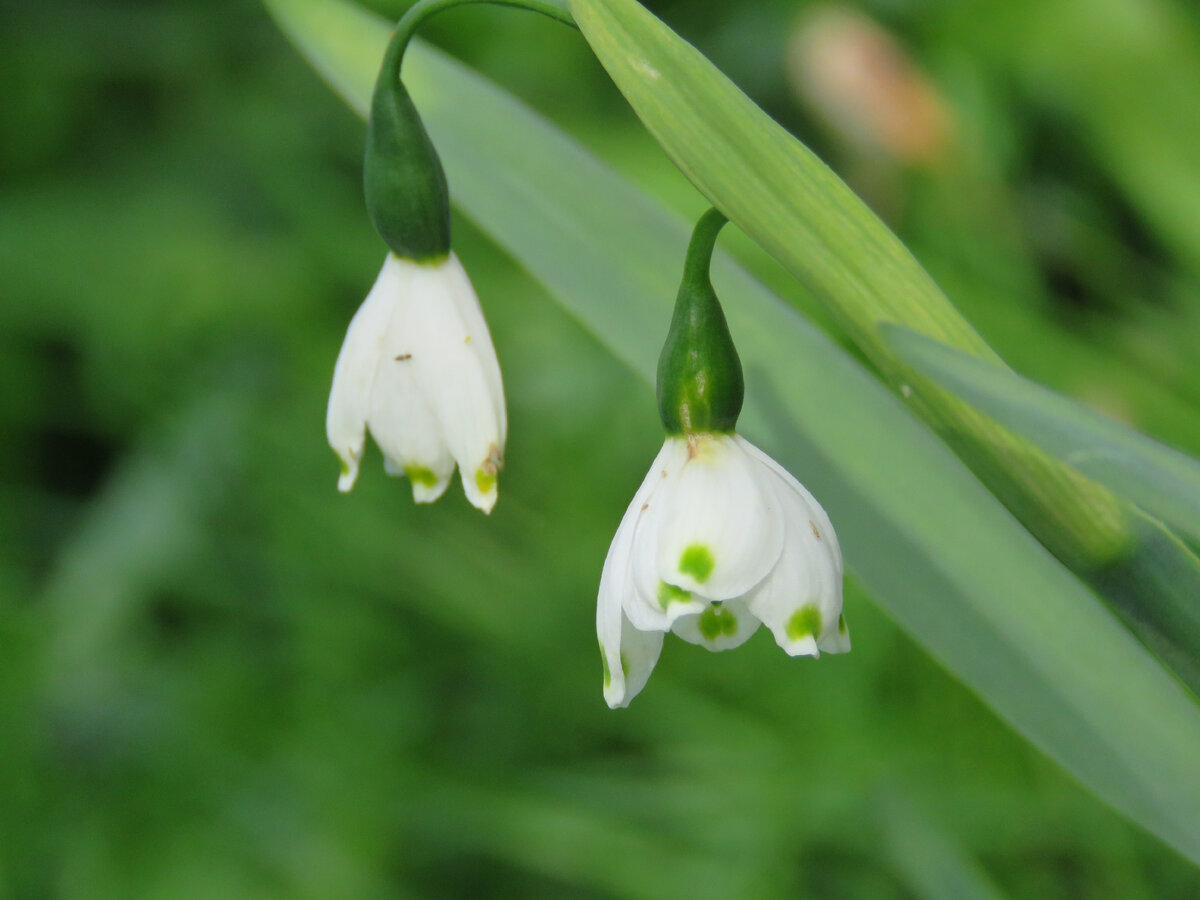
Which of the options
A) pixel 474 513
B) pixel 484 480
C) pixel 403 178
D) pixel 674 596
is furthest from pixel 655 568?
pixel 474 513

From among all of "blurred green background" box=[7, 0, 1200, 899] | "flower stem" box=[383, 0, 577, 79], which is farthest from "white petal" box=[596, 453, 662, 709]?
"blurred green background" box=[7, 0, 1200, 899]

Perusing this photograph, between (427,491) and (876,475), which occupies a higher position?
(876,475)

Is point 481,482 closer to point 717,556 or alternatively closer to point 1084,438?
point 717,556

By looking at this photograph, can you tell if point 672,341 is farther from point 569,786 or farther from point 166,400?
point 166,400

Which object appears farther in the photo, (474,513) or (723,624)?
(474,513)

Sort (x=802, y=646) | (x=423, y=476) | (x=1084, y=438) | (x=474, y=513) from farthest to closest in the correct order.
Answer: (x=474, y=513) < (x=423, y=476) < (x=802, y=646) < (x=1084, y=438)

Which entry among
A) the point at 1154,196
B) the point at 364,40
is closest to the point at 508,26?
the point at 1154,196

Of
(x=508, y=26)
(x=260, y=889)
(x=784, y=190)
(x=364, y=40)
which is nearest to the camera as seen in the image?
(x=784, y=190)
